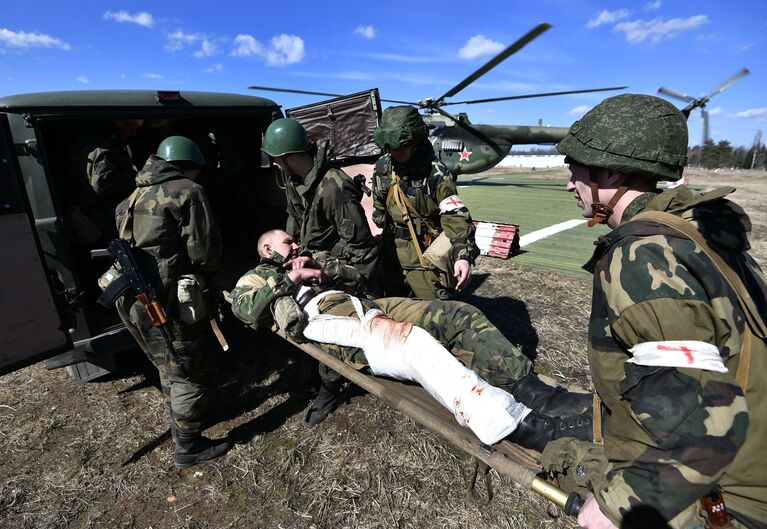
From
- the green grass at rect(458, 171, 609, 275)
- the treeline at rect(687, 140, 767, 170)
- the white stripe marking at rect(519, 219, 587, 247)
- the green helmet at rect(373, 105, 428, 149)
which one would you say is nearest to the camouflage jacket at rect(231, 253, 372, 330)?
the green helmet at rect(373, 105, 428, 149)

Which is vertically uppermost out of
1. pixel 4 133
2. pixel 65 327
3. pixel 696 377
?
pixel 4 133

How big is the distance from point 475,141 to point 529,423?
47.7 feet

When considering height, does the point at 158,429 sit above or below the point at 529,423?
below

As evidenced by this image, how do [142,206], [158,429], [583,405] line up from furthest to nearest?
[158,429]
[142,206]
[583,405]

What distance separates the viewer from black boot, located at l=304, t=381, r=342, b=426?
3.29 meters

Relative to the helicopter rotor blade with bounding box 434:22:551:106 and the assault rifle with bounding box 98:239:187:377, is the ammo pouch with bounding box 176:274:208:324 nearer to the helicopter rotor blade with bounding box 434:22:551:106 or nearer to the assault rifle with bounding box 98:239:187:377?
the assault rifle with bounding box 98:239:187:377

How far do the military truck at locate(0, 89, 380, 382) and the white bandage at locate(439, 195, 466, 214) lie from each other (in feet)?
5.03

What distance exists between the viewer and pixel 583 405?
2084mm

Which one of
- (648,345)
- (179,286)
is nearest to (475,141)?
(179,286)

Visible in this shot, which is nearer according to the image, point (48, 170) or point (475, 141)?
point (48, 170)

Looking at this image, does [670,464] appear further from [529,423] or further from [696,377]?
[529,423]

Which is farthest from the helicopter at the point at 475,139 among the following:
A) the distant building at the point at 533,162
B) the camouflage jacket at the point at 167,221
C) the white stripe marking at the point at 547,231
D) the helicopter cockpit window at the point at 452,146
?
the distant building at the point at 533,162

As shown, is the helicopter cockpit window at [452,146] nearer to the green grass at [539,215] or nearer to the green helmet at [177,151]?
the green grass at [539,215]

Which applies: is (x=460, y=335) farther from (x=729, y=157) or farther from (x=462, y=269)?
(x=729, y=157)
